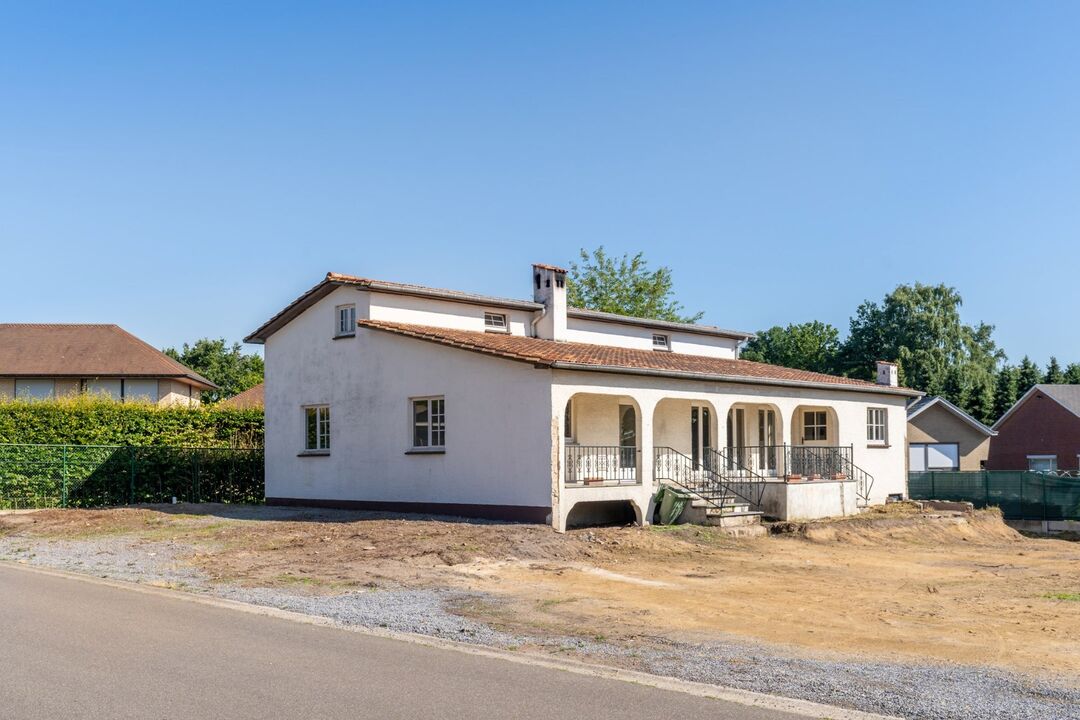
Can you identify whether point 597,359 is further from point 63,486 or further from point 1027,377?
point 1027,377

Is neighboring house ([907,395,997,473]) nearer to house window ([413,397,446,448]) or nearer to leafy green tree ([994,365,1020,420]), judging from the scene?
leafy green tree ([994,365,1020,420])

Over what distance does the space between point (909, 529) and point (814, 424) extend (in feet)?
22.5

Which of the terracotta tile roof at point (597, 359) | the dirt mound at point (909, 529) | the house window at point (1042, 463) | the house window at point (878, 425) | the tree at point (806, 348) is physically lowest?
the dirt mound at point (909, 529)

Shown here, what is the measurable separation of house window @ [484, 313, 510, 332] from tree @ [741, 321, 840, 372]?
58627mm

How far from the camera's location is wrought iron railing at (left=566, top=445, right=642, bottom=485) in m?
23.5

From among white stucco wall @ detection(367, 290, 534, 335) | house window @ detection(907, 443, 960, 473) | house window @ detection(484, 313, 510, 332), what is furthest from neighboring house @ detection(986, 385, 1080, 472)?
house window @ detection(484, 313, 510, 332)

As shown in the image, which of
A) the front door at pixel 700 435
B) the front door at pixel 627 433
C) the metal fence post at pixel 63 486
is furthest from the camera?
the metal fence post at pixel 63 486

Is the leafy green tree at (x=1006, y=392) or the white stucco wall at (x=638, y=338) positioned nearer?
the white stucco wall at (x=638, y=338)

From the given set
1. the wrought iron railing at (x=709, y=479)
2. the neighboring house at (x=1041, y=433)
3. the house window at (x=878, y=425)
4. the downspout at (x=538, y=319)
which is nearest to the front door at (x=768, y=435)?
the wrought iron railing at (x=709, y=479)

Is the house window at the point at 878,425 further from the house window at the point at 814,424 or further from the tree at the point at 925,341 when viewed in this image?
the tree at the point at 925,341

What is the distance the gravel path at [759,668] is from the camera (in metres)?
8.05

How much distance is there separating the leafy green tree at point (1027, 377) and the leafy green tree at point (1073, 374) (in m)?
4.42

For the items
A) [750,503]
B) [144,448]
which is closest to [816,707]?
[750,503]

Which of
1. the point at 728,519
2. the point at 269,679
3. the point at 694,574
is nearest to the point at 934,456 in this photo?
the point at 728,519
